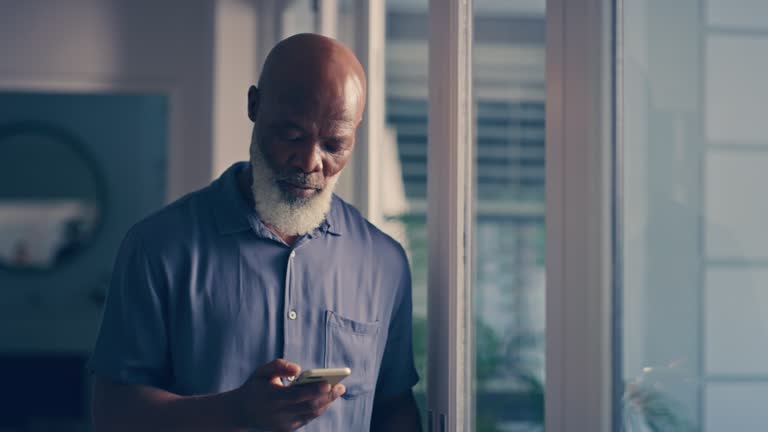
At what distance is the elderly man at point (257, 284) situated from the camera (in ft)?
4.64

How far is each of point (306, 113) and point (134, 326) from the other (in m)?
0.44

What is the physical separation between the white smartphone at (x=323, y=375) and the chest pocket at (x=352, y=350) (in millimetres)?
248

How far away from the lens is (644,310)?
0.98 metres

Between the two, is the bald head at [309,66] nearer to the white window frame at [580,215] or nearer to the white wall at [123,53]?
the white window frame at [580,215]

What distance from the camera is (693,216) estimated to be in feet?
2.86

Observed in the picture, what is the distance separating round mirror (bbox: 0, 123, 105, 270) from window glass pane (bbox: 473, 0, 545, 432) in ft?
15.6

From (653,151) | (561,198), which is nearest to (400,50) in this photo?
(561,198)

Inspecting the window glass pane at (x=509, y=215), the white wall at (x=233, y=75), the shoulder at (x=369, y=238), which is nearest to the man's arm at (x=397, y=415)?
the window glass pane at (x=509, y=215)

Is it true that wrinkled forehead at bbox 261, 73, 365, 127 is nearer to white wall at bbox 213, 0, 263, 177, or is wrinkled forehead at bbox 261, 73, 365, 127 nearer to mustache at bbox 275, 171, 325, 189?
mustache at bbox 275, 171, 325, 189

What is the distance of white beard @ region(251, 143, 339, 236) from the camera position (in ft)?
4.80

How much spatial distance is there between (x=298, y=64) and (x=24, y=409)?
469 centimetres

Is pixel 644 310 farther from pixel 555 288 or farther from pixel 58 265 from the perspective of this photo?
pixel 58 265

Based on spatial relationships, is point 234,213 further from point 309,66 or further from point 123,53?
point 123,53

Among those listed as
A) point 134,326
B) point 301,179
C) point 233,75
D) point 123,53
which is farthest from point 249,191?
point 123,53
